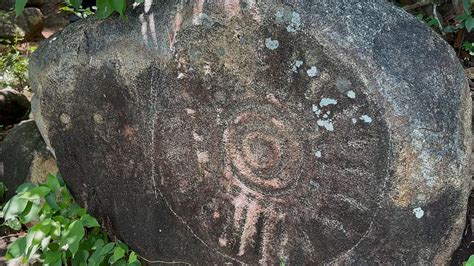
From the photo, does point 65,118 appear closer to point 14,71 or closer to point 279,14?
point 279,14

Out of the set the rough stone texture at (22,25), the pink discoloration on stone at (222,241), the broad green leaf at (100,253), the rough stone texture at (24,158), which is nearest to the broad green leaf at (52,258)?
the broad green leaf at (100,253)

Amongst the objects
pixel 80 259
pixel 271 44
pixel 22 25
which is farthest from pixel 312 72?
pixel 22 25

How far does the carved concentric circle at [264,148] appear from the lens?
2174 mm

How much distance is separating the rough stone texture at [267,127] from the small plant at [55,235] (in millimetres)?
177

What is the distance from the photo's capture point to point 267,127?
7.22 feet

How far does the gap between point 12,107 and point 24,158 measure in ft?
3.88

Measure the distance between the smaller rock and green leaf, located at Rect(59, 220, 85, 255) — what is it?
1834 millimetres

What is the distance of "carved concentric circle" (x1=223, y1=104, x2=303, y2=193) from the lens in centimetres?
217

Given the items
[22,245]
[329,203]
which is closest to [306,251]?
[329,203]

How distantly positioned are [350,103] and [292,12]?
1.22 ft

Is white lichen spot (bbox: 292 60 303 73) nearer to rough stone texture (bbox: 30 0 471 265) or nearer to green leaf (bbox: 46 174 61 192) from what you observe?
rough stone texture (bbox: 30 0 471 265)

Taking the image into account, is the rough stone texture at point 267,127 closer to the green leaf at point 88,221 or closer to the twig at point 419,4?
the green leaf at point 88,221

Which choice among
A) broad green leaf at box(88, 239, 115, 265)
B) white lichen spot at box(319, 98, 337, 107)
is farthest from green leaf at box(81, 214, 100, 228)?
white lichen spot at box(319, 98, 337, 107)

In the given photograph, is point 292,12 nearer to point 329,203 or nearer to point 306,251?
point 329,203
